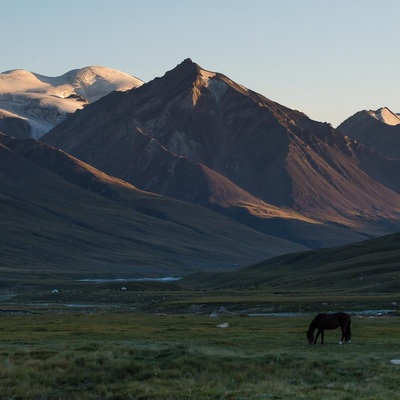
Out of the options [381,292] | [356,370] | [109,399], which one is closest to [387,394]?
[356,370]

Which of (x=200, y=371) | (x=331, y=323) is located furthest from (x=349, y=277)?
(x=200, y=371)

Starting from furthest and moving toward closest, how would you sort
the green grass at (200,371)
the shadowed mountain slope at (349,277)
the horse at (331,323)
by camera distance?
1. the shadowed mountain slope at (349,277)
2. the horse at (331,323)
3. the green grass at (200,371)

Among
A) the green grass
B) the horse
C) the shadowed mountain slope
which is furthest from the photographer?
the shadowed mountain slope

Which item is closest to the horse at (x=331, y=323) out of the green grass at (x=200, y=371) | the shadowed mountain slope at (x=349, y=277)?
the green grass at (x=200, y=371)

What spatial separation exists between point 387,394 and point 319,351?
1221 cm

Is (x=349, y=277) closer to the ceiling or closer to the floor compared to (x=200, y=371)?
closer to the ceiling

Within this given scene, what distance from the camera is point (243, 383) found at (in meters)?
40.8

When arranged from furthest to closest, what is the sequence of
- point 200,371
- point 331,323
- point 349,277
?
point 349,277
point 331,323
point 200,371

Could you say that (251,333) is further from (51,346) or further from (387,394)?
(387,394)

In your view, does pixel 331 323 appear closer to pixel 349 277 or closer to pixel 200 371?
pixel 200 371

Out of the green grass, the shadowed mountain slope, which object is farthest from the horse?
the shadowed mountain slope

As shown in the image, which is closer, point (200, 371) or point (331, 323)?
point (200, 371)

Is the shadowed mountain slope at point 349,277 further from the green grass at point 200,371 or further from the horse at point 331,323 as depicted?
the green grass at point 200,371

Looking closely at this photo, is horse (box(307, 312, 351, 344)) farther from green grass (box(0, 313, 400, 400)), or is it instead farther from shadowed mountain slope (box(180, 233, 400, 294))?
shadowed mountain slope (box(180, 233, 400, 294))
